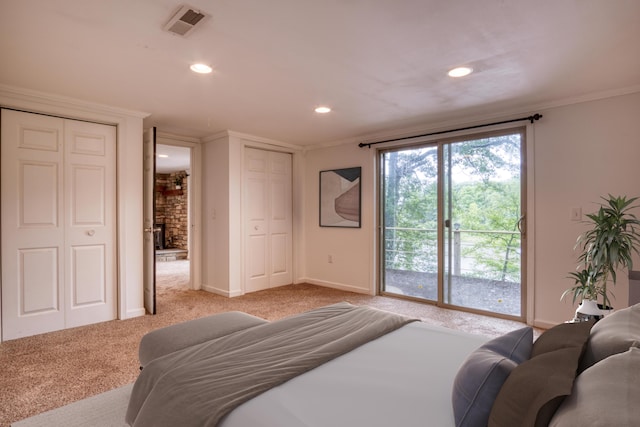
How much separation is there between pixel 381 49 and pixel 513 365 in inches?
80.2

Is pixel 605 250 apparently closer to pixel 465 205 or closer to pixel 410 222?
pixel 465 205

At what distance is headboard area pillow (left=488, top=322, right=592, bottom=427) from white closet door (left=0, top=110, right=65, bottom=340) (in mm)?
3891

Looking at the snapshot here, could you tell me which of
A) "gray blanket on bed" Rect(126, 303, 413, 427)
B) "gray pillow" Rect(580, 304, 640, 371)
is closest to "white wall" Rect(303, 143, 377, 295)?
"gray blanket on bed" Rect(126, 303, 413, 427)

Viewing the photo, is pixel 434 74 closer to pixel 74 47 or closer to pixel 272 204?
pixel 74 47

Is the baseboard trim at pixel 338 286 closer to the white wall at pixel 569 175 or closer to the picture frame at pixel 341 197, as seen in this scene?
the picture frame at pixel 341 197

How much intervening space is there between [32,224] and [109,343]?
135 cm

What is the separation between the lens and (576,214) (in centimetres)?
328

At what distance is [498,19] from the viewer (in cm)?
195

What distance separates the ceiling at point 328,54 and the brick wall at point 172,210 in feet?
20.7

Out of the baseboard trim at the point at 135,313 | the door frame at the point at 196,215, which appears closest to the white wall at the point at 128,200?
the baseboard trim at the point at 135,313

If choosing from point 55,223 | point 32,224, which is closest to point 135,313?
point 55,223

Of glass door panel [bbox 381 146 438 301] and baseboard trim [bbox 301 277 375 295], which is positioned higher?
glass door panel [bbox 381 146 438 301]

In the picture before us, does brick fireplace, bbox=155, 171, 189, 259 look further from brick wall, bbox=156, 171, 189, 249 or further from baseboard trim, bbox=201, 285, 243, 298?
baseboard trim, bbox=201, 285, 243, 298

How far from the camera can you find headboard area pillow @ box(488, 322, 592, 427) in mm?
773
